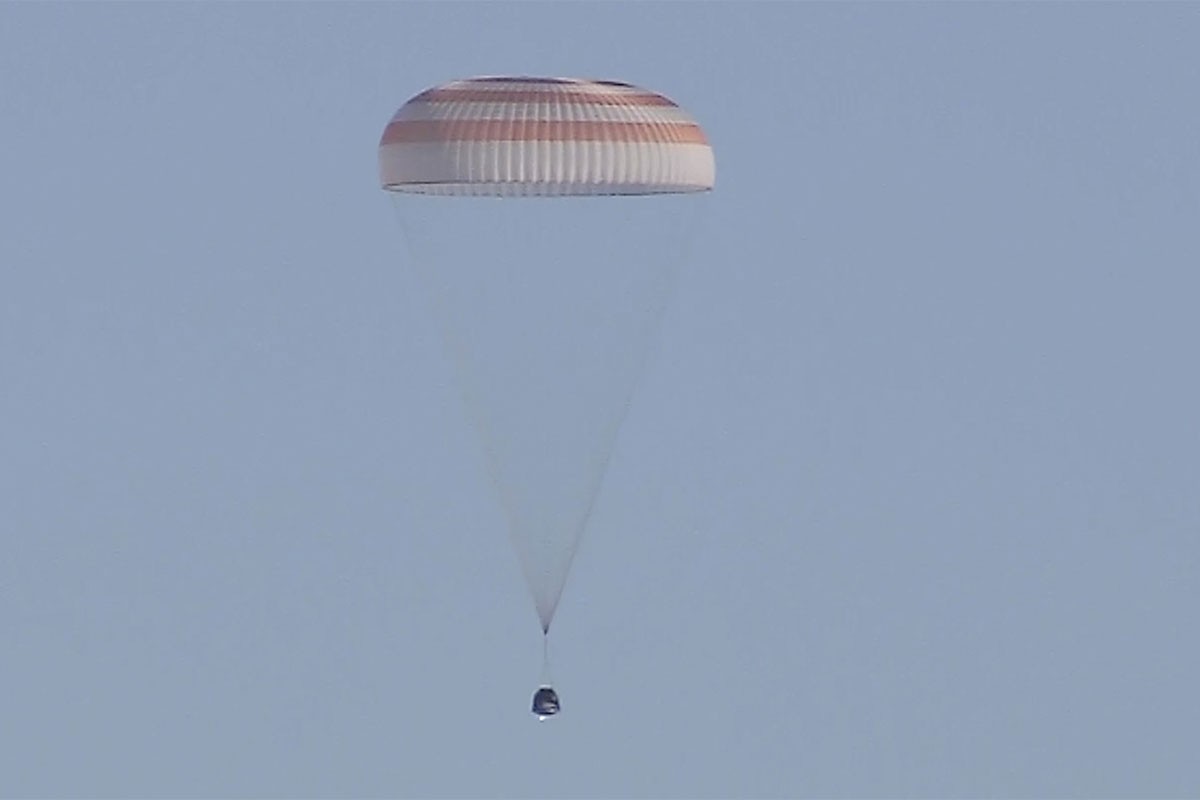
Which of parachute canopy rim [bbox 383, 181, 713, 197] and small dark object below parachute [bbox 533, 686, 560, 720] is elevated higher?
parachute canopy rim [bbox 383, 181, 713, 197]

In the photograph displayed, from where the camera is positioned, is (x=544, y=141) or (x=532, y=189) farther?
(x=532, y=189)

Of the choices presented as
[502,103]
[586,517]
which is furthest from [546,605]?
[502,103]

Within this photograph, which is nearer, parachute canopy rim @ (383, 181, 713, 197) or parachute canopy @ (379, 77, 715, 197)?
parachute canopy @ (379, 77, 715, 197)

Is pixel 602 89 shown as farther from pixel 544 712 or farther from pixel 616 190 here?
pixel 544 712

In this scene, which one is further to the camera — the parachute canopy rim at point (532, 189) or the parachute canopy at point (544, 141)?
the parachute canopy rim at point (532, 189)

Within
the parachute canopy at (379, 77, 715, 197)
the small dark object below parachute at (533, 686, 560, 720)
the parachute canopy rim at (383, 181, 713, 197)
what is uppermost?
the parachute canopy at (379, 77, 715, 197)
